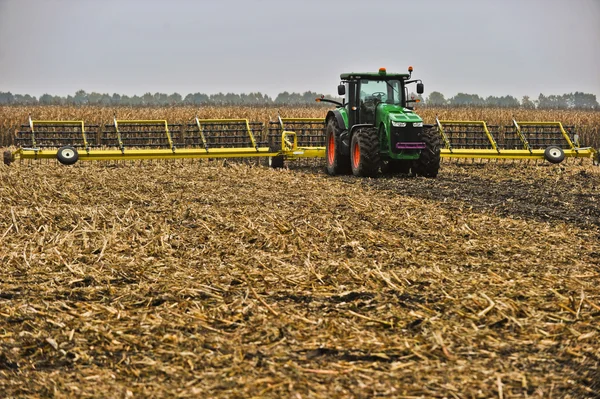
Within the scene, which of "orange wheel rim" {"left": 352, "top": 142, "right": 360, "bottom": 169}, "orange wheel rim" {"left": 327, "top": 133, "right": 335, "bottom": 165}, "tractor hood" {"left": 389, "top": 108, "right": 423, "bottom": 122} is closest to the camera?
"tractor hood" {"left": 389, "top": 108, "right": 423, "bottom": 122}

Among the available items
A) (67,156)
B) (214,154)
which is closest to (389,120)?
(214,154)

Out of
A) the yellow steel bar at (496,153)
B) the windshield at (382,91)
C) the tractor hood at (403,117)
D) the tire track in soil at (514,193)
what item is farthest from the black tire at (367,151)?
the yellow steel bar at (496,153)

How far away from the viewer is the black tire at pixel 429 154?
1430cm

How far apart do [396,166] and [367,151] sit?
1.50 metres

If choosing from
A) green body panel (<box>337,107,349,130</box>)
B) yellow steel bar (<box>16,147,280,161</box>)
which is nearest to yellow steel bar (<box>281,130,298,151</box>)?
yellow steel bar (<box>16,147,280,161</box>)

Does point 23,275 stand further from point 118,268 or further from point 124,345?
point 124,345

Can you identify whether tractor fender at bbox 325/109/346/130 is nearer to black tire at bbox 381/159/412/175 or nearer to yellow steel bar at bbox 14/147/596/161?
yellow steel bar at bbox 14/147/596/161

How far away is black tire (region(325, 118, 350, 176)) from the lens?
1533 cm

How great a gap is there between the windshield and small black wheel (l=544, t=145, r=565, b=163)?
4.55 meters

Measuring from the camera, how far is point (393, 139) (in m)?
13.9

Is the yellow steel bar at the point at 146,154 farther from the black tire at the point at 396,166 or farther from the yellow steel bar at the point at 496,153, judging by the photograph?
the yellow steel bar at the point at 496,153

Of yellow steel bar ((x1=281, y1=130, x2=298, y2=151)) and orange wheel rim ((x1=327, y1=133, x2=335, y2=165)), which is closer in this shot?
orange wheel rim ((x1=327, y1=133, x2=335, y2=165))

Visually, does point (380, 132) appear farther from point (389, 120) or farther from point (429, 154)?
point (429, 154)

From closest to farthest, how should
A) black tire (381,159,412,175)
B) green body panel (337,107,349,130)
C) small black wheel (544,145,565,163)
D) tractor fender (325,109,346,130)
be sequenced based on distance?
black tire (381,159,412,175) < green body panel (337,107,349,130) < tractor fender (325,109,346,130) < small black wheel (544,145,565,163)
